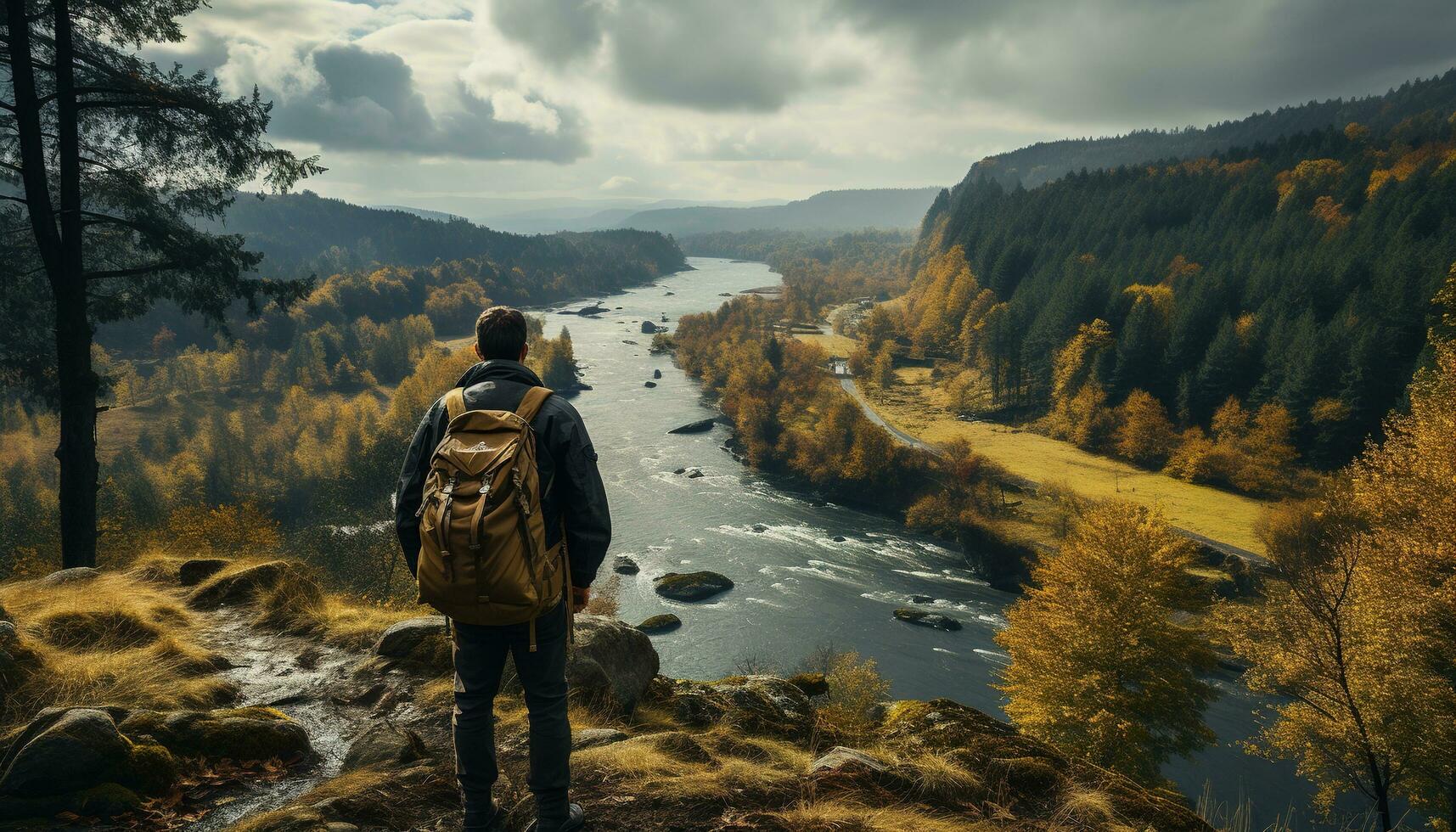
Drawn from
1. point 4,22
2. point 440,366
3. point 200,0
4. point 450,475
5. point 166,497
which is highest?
point 200,0

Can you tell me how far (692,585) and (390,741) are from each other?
3986 centimetres

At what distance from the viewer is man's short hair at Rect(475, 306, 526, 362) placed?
462cm

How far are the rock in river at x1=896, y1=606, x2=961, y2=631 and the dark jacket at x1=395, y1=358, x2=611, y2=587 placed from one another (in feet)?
137

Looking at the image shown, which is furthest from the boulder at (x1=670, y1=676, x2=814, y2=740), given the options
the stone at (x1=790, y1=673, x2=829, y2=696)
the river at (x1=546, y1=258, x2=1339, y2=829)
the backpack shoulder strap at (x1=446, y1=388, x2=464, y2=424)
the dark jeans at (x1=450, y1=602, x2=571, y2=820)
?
the river at (x1=546, y1=258, x2=1339, y2=829)

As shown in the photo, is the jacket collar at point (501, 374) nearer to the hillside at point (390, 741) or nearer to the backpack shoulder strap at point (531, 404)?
the backpack shoulder strap at point (531, 404)

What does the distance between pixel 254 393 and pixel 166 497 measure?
2350 inches

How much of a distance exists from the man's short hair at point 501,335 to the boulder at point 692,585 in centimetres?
4141

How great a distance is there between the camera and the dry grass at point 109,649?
594 cm

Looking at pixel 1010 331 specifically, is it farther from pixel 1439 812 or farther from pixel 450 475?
pixel 450 475

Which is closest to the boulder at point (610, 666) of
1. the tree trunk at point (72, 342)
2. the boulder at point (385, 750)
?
the boulder at point (385, 750)

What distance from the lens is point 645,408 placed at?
90375 millimetres

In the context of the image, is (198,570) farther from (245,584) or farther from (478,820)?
(478,820)

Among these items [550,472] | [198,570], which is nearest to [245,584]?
[198,570]

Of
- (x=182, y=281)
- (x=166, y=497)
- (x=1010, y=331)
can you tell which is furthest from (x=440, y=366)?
(x=182, y=281)
